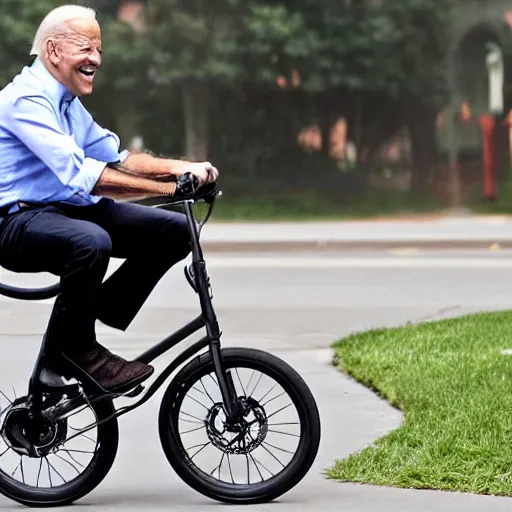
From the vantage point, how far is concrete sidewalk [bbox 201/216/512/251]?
69.0ft

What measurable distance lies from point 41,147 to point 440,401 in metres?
2.71

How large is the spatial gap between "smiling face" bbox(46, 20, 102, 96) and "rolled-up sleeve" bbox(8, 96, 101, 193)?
12cm

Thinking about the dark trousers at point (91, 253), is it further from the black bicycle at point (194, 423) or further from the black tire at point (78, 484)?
the black tire at point (78, 484)

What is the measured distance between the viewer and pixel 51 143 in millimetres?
4969

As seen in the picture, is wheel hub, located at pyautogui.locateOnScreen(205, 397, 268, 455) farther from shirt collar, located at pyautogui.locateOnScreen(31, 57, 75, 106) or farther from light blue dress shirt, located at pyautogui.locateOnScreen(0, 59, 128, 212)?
shirt collar, located at pyautogui.locateOnScreen(31, 57, 75, 106)

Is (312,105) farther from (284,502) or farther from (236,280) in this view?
(284,502)

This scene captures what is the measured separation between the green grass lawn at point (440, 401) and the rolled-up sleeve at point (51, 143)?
1542 millimetres

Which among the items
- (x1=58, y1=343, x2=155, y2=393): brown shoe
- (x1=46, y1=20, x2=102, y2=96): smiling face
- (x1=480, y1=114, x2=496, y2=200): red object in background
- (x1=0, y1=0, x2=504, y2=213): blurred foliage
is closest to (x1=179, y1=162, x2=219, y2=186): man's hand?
(x1=46, y1=20, x2=102, y2=96): smiling face

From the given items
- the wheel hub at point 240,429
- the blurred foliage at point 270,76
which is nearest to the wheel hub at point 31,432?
the wheel hub at point 240,429

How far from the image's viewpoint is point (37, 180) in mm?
5117

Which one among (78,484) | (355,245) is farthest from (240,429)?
(355,245)

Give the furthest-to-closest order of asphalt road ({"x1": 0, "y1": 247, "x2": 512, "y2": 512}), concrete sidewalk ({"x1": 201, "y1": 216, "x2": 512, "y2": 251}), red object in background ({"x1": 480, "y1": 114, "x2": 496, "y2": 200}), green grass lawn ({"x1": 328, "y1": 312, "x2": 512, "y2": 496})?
red object in background ({"x1": 480, "y1": 114, "x2": 496, "y2": 200})
concrete sidewalk ({"x1": 201, "y1": 216, "x2": 512, "y2": 251})
green grass lawn ({"x1": 328, "y1": 312, "x2": 512, "y2": 496})
asphalt road ({"x1": 0, "y1": 247, "x2": 512, "y2": 512})

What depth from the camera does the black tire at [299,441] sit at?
509 cm

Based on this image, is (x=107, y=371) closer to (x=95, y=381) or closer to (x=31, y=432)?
(x=95, y=381)
